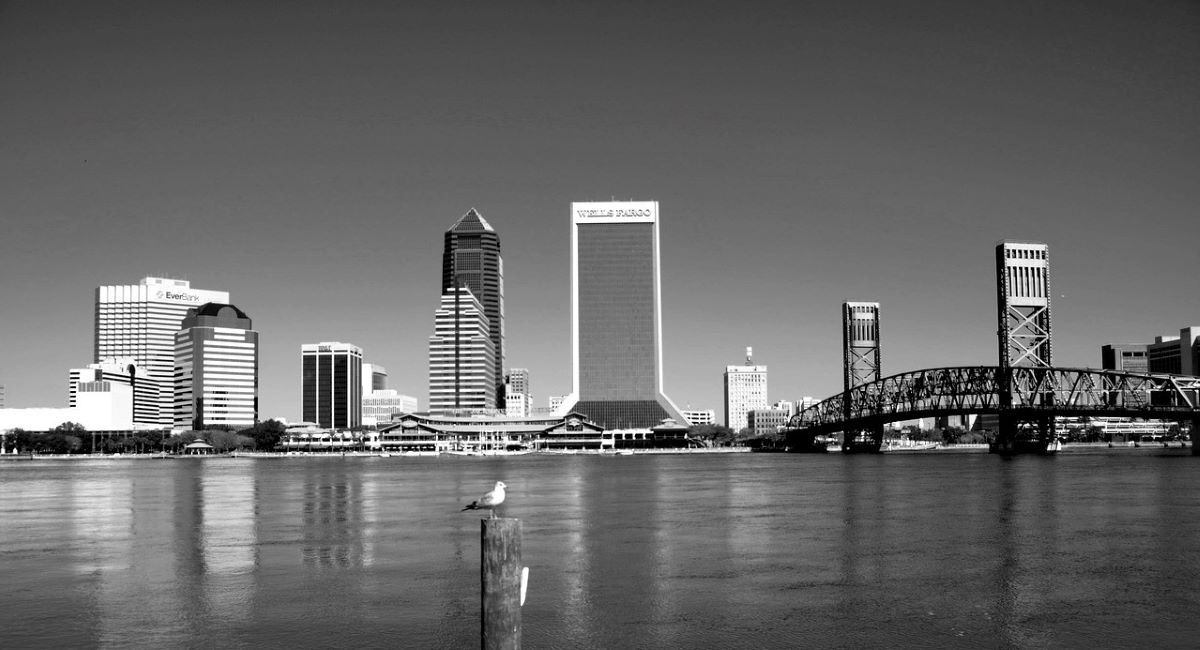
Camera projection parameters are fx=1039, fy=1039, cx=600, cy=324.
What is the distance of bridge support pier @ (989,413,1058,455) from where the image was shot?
19000cm

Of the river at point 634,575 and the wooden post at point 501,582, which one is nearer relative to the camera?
the wooden post at point 501,582

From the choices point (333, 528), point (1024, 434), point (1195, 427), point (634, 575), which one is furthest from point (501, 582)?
point (1024, 434)

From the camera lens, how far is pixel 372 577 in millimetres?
35906

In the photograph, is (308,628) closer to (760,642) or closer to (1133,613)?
(760,642)

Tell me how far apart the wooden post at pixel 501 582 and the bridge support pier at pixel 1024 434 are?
609 ft

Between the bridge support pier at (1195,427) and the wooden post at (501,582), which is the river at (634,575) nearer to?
the wooden post at (501,582)

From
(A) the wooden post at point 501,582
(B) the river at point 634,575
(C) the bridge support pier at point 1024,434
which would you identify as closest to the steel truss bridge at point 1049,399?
(C) the bridge support pier at point 1024,434

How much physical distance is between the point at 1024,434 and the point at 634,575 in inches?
7072

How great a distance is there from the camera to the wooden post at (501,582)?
60.9ft

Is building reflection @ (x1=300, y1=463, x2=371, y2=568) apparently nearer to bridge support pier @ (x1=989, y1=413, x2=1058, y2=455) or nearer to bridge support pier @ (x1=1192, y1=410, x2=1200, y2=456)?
bridge support pier @ (x1=1192, y1=410, x2=1200, y2=456)

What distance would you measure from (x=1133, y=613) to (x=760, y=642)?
11568 mm

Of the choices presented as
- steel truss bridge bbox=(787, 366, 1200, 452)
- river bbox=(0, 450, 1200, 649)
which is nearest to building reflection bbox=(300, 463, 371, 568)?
river bbox=(0, 450, 1200, 649)

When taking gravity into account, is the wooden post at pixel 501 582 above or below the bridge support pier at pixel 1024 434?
above

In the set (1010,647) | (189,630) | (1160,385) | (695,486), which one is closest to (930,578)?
(1010,647)
